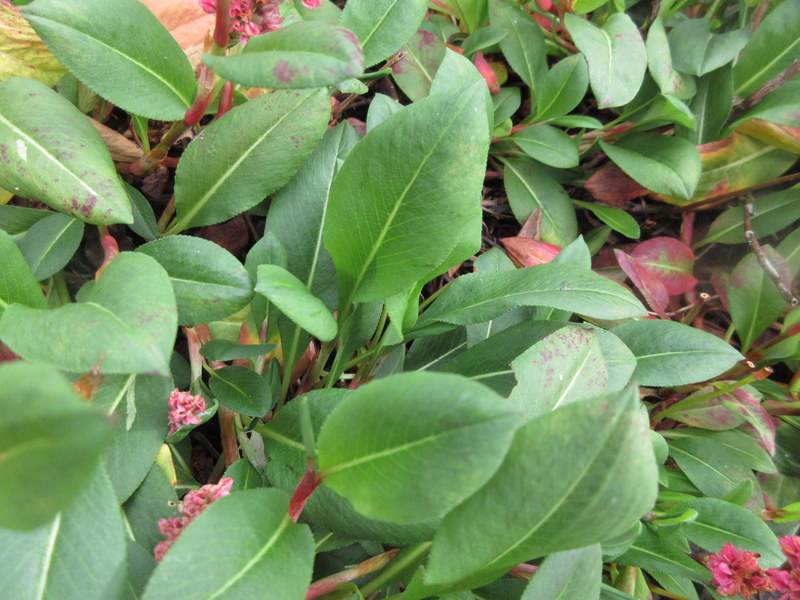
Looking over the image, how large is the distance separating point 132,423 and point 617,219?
1162 mm

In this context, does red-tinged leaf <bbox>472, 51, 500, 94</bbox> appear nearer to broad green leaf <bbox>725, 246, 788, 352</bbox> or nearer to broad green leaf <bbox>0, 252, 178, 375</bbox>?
broad green leaf <bbox>725, 246, 788, 352</bbox>

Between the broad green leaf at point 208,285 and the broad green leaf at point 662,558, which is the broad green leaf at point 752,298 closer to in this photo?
the broad green leaf at point 662,558

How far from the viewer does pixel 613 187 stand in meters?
1.56

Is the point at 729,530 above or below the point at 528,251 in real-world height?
below

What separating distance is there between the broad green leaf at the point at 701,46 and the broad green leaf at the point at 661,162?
182 millimetres

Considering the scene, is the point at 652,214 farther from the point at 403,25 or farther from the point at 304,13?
the point at 304,13

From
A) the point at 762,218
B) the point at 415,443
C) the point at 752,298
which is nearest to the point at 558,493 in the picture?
the point at 415,443

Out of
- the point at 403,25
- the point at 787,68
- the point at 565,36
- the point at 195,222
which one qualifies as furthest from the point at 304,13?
the point at 787,68

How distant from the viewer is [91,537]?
2.27 ft

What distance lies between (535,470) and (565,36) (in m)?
1.32

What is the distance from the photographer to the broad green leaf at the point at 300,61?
68 cm

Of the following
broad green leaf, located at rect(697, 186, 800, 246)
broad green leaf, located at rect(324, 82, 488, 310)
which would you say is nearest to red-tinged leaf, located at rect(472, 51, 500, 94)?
broad green leaf, located at rect(324, 82, 488, 310)

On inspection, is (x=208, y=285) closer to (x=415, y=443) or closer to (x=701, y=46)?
(x=415, y=443)

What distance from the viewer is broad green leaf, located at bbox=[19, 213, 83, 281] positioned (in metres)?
0.98
